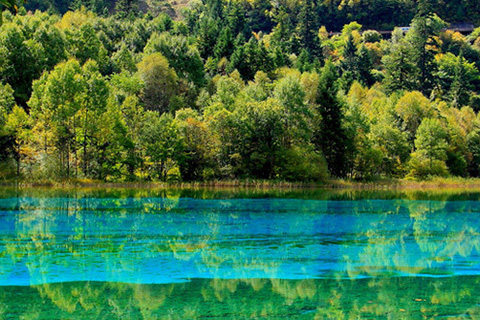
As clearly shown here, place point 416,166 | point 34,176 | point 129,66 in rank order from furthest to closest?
point 129,66 → point 416,166 → point 34,176

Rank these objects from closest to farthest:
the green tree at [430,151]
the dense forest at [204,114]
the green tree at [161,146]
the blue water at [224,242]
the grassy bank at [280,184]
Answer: the blue water at [224,242] < the grassy bank at [280,184] < the dense forest at [204,114] < the green tree at [161,146] < the green tree at [430,151]

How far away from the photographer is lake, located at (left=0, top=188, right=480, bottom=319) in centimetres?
1248

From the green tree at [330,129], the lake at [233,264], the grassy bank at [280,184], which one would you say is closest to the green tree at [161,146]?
the grassy bank at [280,184]

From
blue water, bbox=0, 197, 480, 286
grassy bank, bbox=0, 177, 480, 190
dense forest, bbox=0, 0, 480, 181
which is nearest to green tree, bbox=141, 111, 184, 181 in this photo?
dense forest, bbox=0, 0, 480, 181

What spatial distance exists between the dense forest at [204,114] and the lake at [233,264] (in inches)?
1108

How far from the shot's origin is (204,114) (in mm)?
66750

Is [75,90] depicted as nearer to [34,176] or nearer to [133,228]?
[34,176]

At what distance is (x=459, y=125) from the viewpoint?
275 ft

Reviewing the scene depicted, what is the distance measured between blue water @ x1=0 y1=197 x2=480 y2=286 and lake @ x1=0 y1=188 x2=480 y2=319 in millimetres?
54

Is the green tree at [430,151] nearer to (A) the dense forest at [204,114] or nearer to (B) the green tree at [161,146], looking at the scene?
(A) the dense forest at [204,114]

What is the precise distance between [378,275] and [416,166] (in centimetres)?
5899

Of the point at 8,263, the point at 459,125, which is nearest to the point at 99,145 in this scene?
the point at 8,263

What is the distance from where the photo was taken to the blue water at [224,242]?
16172 millimetres

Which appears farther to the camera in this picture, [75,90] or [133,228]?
[75,90]
